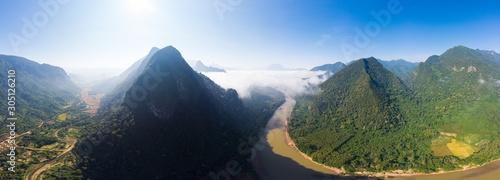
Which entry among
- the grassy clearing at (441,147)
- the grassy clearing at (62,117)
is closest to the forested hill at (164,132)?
the grassy clearing at (62,117)

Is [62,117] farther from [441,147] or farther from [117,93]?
[441,147]

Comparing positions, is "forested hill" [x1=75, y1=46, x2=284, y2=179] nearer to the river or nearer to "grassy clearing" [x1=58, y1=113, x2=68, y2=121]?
the river

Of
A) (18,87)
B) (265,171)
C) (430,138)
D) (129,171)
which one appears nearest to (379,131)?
(430,138)

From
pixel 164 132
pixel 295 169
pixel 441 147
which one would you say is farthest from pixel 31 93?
pixel 441 147

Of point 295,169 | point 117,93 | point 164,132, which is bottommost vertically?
point 295,169

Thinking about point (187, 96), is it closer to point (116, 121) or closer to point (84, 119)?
point (116, 121)
